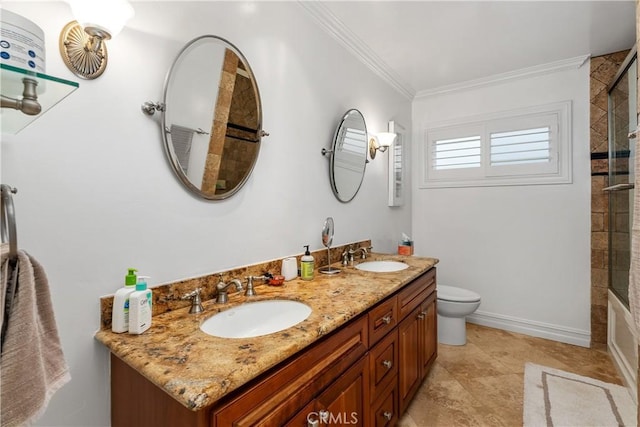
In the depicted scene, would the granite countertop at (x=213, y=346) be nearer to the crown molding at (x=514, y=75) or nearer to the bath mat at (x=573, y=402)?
the bath mat at (x=573, y=402)

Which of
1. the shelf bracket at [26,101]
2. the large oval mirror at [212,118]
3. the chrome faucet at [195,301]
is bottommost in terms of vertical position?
the chrome faucet at [195,301]

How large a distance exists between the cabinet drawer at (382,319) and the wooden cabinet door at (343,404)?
0.11 meters

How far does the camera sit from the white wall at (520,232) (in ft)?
8.32

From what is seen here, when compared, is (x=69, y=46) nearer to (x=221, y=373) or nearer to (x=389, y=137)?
(x=221, y=373)

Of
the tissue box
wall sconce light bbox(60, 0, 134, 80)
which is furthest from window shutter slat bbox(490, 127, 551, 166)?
wall sconce light bbox(60, 0, 134, 80)

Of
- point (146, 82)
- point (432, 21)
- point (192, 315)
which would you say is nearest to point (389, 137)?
point (432, 21)

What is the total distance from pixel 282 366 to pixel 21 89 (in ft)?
2.82

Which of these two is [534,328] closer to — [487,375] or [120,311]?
[487,375]

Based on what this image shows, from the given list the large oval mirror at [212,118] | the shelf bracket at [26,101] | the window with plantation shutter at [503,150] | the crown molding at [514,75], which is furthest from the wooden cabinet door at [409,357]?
the crown molding at [514,75]

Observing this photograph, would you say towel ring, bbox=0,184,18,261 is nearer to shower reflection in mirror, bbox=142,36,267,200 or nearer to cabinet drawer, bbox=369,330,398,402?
shower reflection in mirror, bbox=142,36,267,200

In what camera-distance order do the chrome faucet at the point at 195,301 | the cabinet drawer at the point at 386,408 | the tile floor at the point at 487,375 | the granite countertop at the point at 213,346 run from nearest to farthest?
the granite countertop at the point at 213,346 < the chrome faucet at the point at 195,301 < the cabinet drawer at the point at 386,408 < the tile floor at the point at 487,375

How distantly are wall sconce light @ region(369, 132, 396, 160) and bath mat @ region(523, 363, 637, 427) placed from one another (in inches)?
77.9

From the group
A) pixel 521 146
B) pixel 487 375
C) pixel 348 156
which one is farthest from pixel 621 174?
pixel 348 156

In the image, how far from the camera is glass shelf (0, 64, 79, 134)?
0.54 metres
